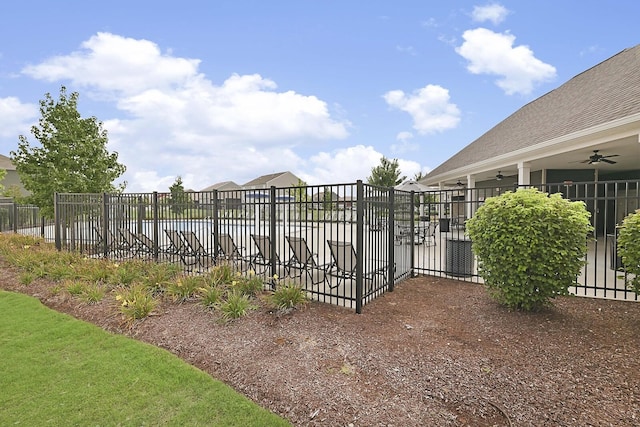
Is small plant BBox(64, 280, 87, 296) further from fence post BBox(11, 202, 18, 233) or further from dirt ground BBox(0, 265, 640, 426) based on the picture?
fence post BBox(11, 202, 18, 233)

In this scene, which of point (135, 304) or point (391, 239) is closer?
point (135, 304)

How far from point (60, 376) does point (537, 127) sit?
1297cm

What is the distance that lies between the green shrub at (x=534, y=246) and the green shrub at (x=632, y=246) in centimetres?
39

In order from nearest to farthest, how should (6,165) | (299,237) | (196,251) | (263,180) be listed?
1. (299,237)
2. (196,251)
3. (6,165)
4. (263,180)

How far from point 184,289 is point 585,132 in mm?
8796

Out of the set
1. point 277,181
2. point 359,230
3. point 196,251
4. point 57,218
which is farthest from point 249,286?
point 277,181

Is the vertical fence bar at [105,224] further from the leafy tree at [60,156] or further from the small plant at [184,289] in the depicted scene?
the small plant at [184,289]

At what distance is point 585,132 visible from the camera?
7.26 m

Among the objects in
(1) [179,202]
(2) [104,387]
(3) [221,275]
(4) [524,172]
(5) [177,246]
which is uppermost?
(4) [524,172]

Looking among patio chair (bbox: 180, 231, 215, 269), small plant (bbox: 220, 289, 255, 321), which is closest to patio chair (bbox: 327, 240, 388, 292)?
small plant (bbox: 220, 289, 255, 321)

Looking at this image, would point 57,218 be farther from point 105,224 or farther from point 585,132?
point 585,132

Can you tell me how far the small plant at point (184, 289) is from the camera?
5.62 m

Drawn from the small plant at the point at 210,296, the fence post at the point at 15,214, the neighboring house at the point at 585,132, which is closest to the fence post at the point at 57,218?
the small plant at the point at 210,296

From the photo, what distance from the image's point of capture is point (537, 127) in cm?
1077
